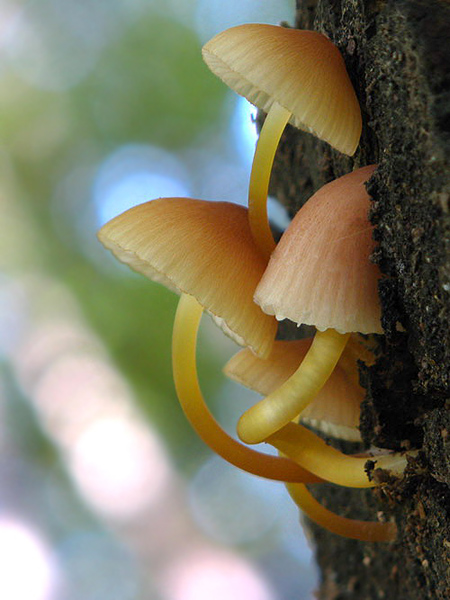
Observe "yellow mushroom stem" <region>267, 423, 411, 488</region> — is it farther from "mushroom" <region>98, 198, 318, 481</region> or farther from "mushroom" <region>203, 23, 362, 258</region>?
"mushroom" <region>203, 23, 362, 258</region>

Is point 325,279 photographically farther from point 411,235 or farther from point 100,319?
point 100,319

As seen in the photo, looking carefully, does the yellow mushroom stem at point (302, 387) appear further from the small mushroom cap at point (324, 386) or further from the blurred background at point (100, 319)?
the blurred background at point (100, 319)

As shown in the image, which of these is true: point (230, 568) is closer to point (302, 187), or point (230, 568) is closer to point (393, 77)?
point (302, 187)

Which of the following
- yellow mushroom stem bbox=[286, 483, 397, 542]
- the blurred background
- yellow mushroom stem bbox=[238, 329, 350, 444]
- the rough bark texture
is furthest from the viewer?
the blurred background

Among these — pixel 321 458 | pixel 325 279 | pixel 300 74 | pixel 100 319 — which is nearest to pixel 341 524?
pixel 321 458

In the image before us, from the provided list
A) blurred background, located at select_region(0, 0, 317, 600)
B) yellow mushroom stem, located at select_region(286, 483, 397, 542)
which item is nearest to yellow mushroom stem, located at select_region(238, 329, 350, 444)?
yellow mushroom stem, located at select_region(286, 483, 397, 542)

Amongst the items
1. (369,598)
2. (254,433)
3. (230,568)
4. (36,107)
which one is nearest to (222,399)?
(230,568)
